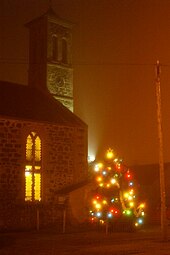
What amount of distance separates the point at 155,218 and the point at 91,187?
726cm

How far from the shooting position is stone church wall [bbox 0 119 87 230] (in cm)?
3057

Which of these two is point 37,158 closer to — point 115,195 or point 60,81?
point 115,195

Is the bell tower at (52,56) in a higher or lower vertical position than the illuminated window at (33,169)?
higher

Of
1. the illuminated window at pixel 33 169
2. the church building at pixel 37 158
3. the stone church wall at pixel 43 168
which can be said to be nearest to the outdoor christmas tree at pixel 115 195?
the church building at pixel 37 158

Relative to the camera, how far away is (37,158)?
3303 centimetres

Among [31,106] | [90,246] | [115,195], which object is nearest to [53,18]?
[31,106]

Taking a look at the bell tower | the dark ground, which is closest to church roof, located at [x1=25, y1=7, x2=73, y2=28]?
the bell tower

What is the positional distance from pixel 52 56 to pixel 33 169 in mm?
13079

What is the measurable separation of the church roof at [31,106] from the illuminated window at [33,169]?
60.5 inches

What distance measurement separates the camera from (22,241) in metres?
21.7

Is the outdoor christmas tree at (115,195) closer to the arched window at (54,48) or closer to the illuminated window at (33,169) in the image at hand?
the illuminated window at (33,169)

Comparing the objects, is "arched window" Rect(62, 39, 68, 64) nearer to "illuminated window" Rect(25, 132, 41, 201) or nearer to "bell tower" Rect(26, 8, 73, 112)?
"bell tower" Rect(26, 8, 73, 112)

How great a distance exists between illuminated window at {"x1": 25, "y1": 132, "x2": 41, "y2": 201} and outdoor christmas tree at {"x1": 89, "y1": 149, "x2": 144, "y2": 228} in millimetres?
6689

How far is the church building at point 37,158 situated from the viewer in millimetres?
30859
